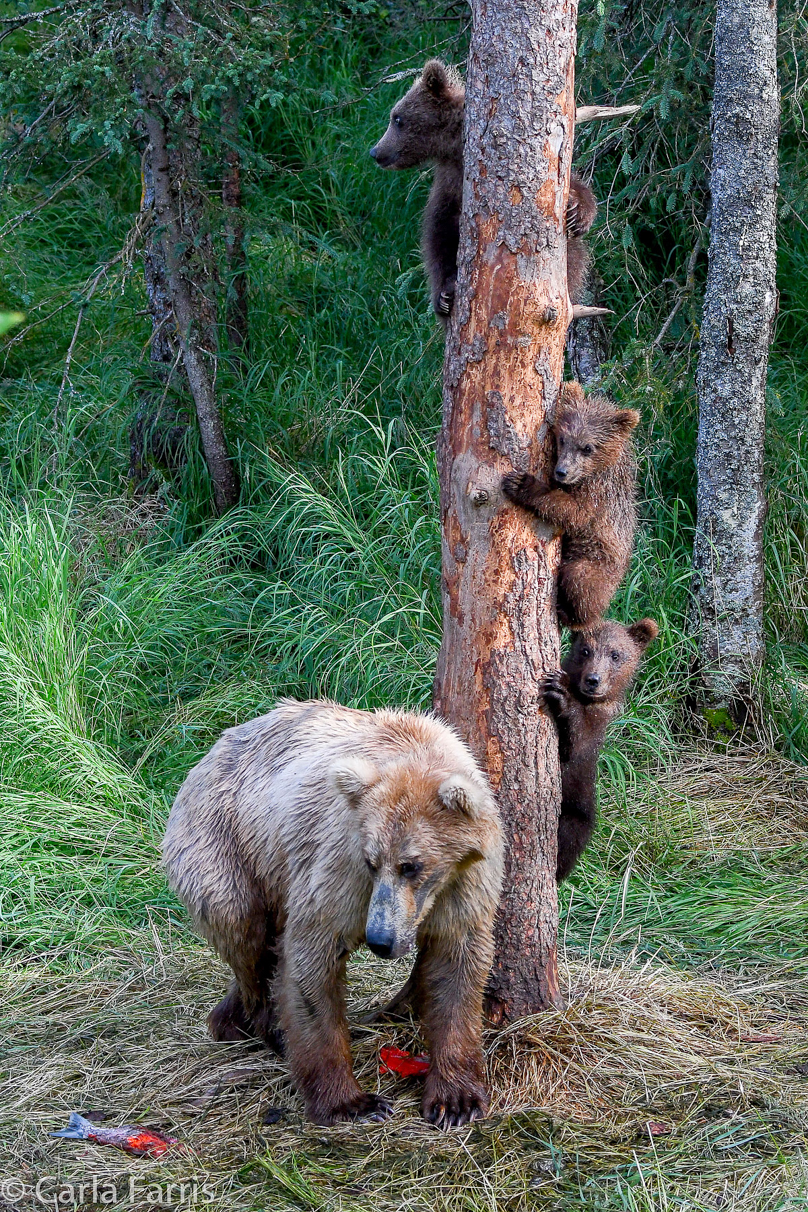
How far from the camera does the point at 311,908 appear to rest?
3143 millimetres

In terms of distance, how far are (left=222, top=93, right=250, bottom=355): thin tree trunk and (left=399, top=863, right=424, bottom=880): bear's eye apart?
4.76 meters

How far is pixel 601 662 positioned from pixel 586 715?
20 centimetres

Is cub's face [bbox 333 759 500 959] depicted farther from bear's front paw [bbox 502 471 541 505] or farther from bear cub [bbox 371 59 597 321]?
bear cub [bbox 371 59 597 321]

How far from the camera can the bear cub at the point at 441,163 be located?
4285 mm

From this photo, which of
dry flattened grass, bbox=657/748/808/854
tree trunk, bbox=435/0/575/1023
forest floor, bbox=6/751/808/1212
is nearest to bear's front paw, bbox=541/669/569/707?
tree trunk, bbox=435/0/575/1023

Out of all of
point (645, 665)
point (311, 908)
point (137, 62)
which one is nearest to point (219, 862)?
point (311, 908)

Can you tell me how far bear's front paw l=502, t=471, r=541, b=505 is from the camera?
11.0 ft

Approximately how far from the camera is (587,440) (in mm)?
3678

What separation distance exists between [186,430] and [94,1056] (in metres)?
4.07

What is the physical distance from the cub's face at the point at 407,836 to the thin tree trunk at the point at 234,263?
180 inches

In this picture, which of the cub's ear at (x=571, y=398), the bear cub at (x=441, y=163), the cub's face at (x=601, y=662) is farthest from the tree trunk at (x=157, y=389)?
the cub's face at (x=601, y=662)

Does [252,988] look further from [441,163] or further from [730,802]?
[441,163]

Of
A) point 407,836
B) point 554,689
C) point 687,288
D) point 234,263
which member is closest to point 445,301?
point 554,689

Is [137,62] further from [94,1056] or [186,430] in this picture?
[94,1056]
